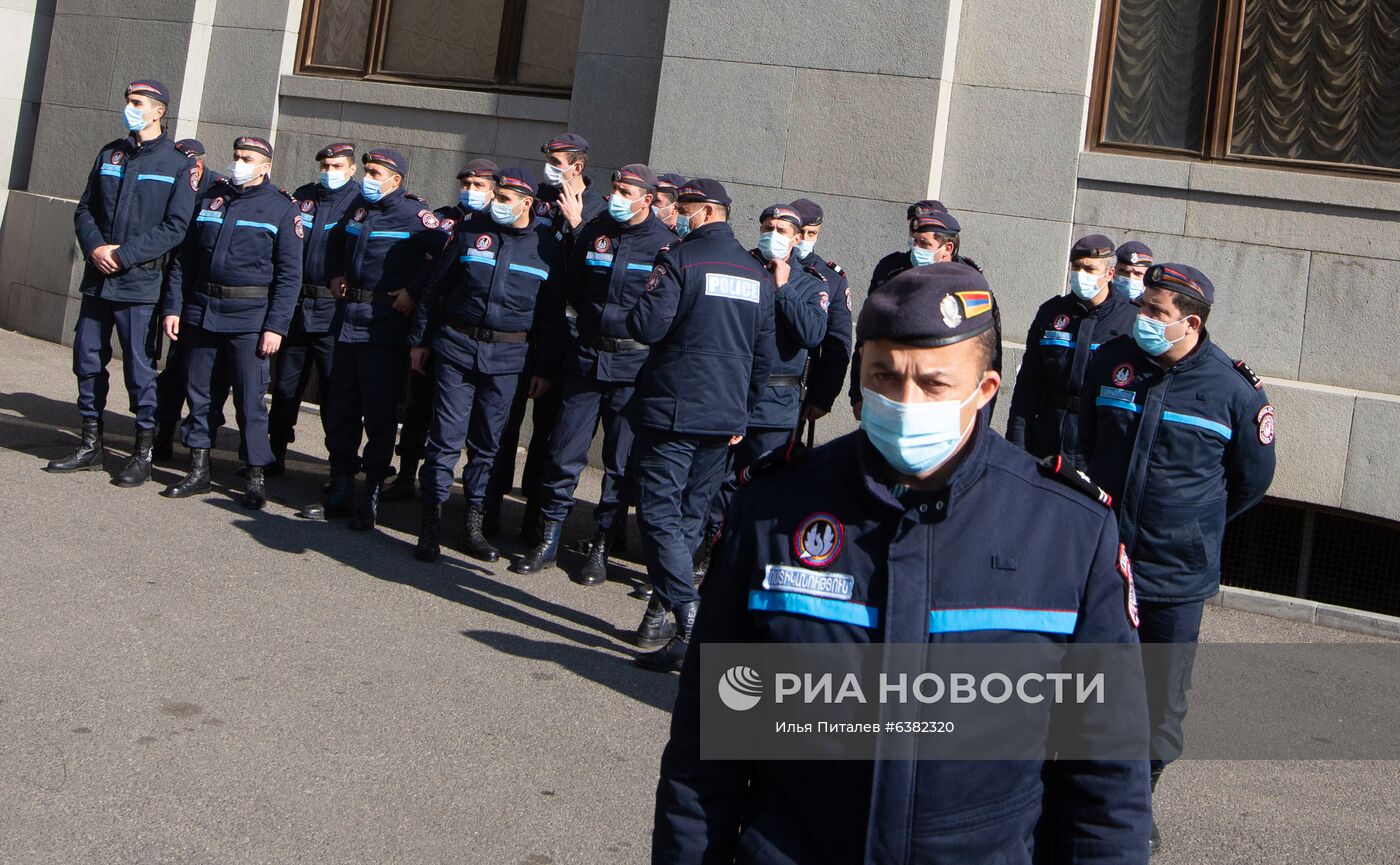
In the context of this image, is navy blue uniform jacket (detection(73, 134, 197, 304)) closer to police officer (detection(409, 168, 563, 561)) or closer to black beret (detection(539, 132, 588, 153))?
police officer (detection(409, 168, 563, 561))

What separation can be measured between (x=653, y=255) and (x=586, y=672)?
2.49m

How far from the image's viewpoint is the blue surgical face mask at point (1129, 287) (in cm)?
753

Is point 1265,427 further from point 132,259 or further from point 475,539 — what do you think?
point 132,259

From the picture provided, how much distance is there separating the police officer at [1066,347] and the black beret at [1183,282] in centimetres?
231

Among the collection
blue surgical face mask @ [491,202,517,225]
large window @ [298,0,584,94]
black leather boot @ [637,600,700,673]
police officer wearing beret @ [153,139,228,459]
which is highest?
large window @ [298,0,584,94]

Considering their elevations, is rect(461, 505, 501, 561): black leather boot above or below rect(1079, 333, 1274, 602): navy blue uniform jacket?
below

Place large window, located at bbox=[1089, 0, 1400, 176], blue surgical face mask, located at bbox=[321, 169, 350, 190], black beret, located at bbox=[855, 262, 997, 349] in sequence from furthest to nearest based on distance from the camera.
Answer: large window, located at bbox=[1089, 0, 1400, 176] → blue surgical face mask, located at bbox=[321, 169, 350, 190] → black beret, located at bbox=[855, 262, 997, 349]

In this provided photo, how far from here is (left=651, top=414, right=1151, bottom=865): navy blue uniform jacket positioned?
87.4 inches

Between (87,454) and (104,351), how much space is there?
642 mm

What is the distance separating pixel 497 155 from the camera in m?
11.9

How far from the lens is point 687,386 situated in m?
6.39

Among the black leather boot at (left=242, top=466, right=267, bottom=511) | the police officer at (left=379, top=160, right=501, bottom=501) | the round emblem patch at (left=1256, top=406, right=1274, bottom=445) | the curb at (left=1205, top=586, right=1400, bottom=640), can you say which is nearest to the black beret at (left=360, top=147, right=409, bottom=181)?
the police officer at (left=379, top=160, right=501, bottom=501)

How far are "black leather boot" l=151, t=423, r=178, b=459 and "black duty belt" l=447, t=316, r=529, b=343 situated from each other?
250 cm

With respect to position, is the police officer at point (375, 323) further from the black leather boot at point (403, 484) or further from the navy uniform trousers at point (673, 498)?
the navy uniform trousers at point (673, 498)
